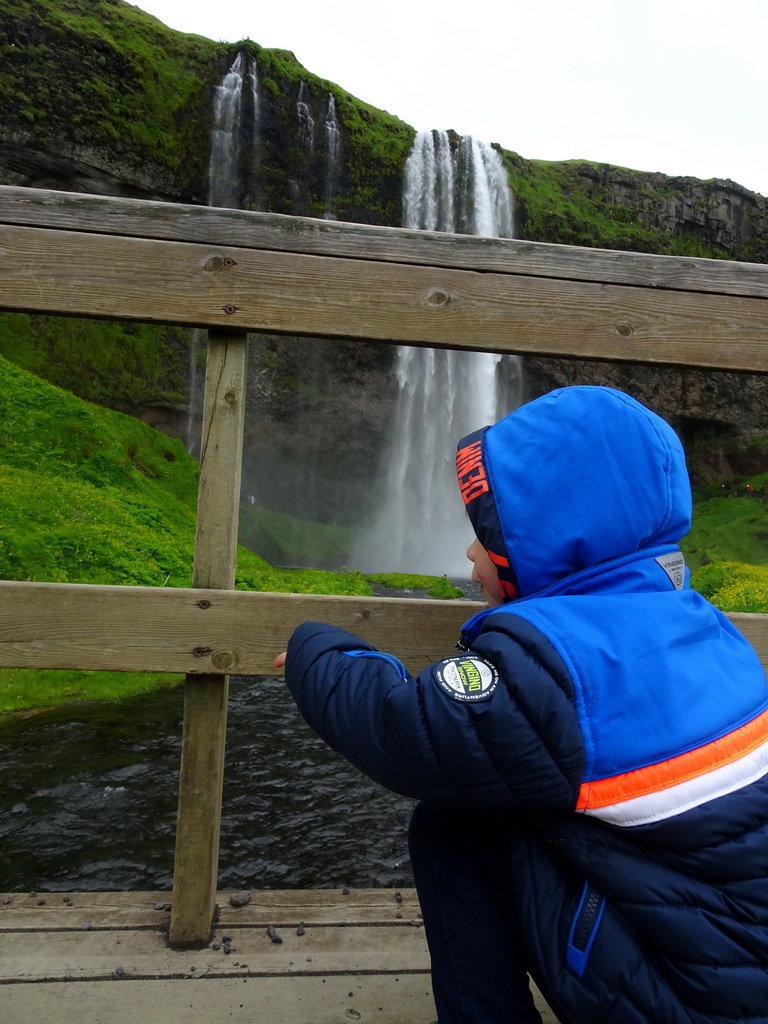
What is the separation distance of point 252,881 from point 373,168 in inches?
1311

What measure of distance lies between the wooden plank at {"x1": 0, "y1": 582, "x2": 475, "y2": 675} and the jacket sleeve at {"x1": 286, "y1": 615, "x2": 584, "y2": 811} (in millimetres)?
802

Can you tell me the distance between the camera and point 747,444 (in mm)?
39594

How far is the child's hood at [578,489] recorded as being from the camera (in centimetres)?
156

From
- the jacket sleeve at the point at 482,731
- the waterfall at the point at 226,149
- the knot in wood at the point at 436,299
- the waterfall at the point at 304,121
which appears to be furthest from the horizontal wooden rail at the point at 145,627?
the waterfall at the point at 304,121

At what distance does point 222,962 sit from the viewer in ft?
7.48

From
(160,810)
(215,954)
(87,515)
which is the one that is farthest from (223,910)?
(87,515)

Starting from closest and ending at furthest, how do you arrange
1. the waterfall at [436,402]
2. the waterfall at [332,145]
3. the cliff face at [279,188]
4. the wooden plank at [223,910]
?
the wooden plank at [223,910]
the cliff face at [279,188]
the waterfall at [332,145]
the waterfall at [436,402]

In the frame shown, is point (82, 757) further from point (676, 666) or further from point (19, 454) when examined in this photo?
point (19, 454)

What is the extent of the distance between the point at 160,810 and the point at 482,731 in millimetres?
4495

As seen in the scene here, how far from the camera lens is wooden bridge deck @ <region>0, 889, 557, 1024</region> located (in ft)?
6.77

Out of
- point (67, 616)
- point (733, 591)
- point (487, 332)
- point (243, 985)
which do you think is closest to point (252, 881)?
point (243, 985)

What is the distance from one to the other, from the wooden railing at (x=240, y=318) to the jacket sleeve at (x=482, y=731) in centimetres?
85

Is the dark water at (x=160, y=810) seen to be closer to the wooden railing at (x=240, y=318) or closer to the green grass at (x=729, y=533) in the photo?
the wooden railing at (x=240, y=318)

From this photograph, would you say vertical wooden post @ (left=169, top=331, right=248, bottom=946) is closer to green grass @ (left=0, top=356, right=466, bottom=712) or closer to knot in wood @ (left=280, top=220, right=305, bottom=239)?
knot in wood @ (left=280, top=220, right=305, bottom=239)
